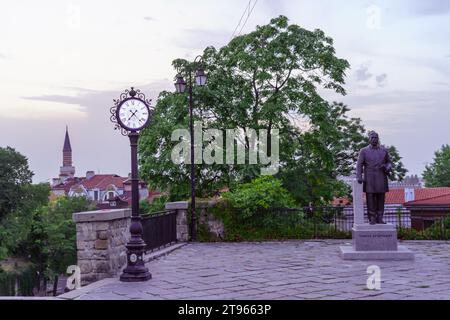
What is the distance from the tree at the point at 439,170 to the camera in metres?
57.6

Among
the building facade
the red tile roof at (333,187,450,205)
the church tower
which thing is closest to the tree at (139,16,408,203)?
the red tile roof at (333,187,450,205)

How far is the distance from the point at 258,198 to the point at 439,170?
48.7m

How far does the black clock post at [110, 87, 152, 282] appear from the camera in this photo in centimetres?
894

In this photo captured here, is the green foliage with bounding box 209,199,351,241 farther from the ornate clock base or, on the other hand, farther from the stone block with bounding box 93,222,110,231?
the ornate clock base

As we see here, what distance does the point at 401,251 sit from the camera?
11.5m

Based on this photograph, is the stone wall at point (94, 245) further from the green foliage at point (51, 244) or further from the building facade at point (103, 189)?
the building facade at point (103, 189)

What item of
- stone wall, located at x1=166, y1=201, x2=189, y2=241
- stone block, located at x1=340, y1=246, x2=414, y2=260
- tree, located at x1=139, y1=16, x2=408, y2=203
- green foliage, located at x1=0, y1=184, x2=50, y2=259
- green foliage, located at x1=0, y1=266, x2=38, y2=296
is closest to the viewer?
stone block, located at x1=340, y1=246, x2=414, y2=260

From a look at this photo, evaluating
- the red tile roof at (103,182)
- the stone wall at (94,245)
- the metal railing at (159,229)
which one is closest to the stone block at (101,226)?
the stone wall at (94,245)

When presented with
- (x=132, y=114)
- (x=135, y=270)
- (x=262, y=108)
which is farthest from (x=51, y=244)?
(x=132, y=114)

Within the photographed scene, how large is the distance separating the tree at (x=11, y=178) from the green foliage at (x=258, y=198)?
32.8m

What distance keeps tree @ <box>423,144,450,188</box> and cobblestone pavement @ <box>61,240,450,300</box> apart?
4796 centimetres
